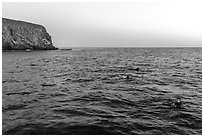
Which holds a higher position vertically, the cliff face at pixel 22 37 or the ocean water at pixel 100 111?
the cliff face at pixel 22 37

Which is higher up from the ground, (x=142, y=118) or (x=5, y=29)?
(x=5, y=29)

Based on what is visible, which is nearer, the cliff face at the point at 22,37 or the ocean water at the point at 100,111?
the ocean water at the point at 100,111

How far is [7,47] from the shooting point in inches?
4045

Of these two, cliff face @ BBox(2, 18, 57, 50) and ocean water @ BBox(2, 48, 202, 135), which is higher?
cliff face @ BBox(2, 18, 57, 50)

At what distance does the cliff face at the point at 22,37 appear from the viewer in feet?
340

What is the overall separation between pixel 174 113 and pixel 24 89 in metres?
13.3

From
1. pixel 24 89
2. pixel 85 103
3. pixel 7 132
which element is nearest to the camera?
pixel 7 132

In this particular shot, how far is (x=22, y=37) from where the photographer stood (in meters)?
114

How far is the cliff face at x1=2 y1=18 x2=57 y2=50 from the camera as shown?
340 ft

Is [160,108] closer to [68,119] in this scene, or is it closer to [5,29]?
[68,119]

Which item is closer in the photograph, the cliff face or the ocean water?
the ocean water

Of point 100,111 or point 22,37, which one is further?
point 22,37

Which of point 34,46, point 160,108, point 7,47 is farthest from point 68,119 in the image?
point 34,46

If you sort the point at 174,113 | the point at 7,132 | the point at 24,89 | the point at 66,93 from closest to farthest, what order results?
the point at 7,132, the point at 174,113, the point at 66,93, the point at 24,89
